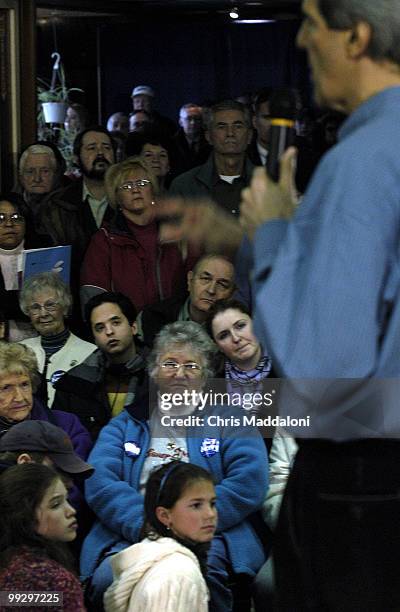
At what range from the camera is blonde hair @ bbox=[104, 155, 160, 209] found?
14.3 feet

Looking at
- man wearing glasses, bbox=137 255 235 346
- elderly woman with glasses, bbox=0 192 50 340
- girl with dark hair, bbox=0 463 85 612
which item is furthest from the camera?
elderly woman with glasses, bbox=0 192 50 340

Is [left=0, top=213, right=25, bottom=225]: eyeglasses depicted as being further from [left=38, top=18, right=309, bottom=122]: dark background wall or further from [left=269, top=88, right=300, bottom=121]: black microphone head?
[left=38, top=18, right=309, bottom=122]: dark background wall

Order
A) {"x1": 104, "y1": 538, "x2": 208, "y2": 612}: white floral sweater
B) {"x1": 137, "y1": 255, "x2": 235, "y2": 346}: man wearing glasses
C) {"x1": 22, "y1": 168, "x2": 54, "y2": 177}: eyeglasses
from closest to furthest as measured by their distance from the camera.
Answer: {"x1": 104, "y1": 538, "x2": 208, "y2": 612}: white floral sweater < {"x1": 137, "y1": 255, "x2": 235, "y2": 346}: man wearing glasses < {"x1": 22, "y1": 168, "x2": 54, "y2": 177}: eyeglasses

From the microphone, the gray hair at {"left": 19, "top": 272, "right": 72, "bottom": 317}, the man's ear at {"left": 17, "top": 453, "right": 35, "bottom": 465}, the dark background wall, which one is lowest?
the man's ear at {"left": 17, "top": 453, "right": 35, "bottom": 465}

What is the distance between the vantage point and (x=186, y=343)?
3.58m

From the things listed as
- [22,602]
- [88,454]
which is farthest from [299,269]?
[88,454]

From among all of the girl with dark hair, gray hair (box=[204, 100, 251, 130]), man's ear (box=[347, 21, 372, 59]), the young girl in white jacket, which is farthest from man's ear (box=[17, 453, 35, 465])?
man's ear (box=[347, 21, 372, 59])

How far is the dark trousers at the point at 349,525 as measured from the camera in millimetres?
1385

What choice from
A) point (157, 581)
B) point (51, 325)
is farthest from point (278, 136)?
point (51, 325)

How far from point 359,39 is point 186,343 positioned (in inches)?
89.6

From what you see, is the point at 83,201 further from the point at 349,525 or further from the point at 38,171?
the point at 349,525

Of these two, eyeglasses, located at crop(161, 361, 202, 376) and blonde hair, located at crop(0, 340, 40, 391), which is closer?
eyeglasses, located at crop(161, 361, 202, 376)

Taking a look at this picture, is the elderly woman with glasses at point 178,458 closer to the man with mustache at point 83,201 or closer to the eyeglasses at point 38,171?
the man with mustache at point 83,201

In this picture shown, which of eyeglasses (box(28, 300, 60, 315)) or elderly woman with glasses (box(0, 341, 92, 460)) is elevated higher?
eyeglasses (box(28, 300, 60, 315))
